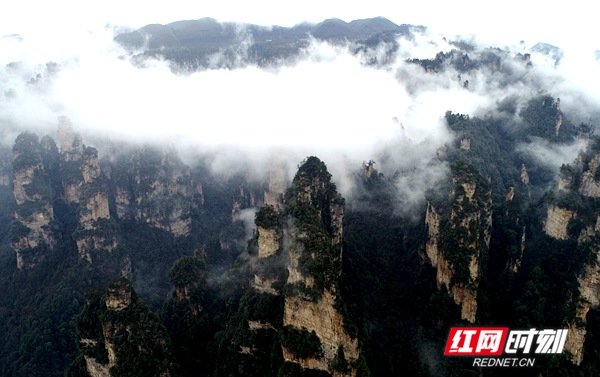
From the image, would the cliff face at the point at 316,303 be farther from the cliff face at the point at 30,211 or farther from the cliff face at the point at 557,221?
the cliff face at the point at 30,211

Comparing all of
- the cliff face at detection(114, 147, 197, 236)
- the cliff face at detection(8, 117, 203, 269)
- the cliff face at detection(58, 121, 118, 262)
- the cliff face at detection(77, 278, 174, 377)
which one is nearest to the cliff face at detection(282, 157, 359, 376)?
the cliff face at detection(77, 278, 174, 377)

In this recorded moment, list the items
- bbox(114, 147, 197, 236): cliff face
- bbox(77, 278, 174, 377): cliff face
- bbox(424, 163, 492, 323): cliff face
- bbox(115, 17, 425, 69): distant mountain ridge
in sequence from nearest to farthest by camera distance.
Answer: bbox(77, 278, 174, 377): cliff face < bbox(424, 163, 492, 323): cliff face < bbox(114, 147, 197, 236): cliff face < bbox(115, 17, 425, 69): distant mountain ridge

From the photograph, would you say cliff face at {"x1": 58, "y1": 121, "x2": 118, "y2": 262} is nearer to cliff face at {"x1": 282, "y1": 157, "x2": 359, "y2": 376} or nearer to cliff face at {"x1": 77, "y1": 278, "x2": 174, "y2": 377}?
cliff face at {"x1": 77, "y1": 278, "x2": 174, "y2": 377}

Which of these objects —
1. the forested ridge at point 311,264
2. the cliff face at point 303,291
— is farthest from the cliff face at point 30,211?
the cliff face at point 303,291

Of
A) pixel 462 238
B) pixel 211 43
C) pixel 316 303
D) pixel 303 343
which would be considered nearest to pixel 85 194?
pixel 303 343

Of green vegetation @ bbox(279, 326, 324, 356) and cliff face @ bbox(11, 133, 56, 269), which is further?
cliff face @ bbox(11, 133, 56, 269)

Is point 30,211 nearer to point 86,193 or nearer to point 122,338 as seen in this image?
point 86,193

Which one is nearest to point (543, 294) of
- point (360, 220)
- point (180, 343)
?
point (360, 220)
